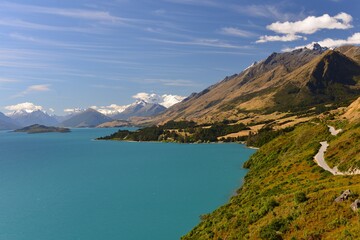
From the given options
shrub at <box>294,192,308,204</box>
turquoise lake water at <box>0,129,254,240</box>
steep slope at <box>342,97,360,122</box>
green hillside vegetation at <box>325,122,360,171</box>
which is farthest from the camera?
steep slope at <box>342,97,360,122</box>

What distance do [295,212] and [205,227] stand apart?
25642 mm

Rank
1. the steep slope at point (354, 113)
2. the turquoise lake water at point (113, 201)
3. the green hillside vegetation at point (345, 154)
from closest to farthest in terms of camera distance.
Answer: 1. the green hillside vegetation at point (345, 154)
2. the turquoise lake water at point (113, 201)
3. the steep slope at point (354, 113)

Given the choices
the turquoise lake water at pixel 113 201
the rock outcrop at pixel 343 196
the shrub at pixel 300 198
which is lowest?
the turquoise lake water at pixel 113 201

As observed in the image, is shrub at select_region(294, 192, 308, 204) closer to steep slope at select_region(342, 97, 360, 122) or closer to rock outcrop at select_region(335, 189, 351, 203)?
rock outcrop at select_region(335, 189, 351, 203)

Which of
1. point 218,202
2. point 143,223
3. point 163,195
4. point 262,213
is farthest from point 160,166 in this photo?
point 262,213

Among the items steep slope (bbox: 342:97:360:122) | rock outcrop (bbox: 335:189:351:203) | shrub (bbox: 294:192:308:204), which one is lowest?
shrub (bbox: 294:192:308:204)

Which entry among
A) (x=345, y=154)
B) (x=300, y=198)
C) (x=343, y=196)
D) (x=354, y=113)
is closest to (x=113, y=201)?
(x=345, y=154)

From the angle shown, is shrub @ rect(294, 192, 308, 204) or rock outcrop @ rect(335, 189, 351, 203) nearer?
rock outcrop @ rect(335, 189, 351, 203)

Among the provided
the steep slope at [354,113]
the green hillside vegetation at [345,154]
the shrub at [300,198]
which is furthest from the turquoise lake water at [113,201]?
the steep slope at [354,113]

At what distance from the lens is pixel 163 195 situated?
368 feet

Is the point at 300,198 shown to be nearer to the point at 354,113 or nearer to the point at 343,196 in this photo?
the point at 343,196

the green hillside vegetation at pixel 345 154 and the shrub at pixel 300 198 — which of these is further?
the green hillside vegetation at pixel 345 154

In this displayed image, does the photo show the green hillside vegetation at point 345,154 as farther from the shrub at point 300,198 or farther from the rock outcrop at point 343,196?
the rock outcrop at point 343,196

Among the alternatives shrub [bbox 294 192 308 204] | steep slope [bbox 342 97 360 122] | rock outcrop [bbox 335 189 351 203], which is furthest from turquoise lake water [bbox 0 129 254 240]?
steep slope [bbox 342 97 360 122]
